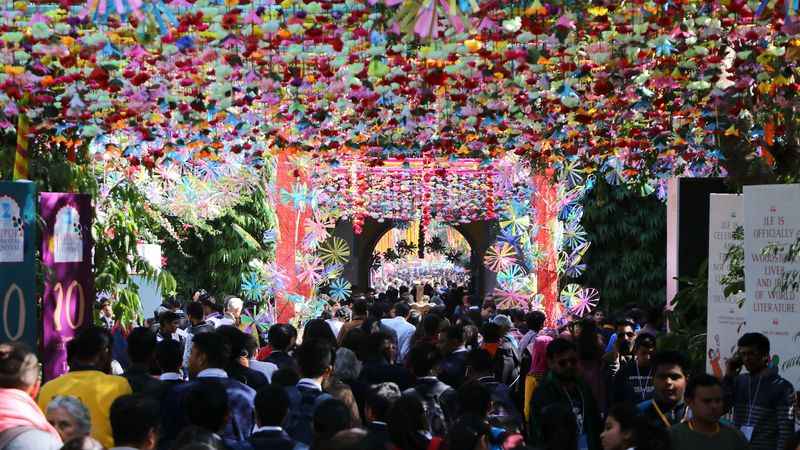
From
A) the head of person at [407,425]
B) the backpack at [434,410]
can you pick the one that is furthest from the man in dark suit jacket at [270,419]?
the backpack at [434,410]

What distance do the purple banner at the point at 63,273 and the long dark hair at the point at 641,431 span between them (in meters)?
5.44

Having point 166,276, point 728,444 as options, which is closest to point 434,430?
point 728,444

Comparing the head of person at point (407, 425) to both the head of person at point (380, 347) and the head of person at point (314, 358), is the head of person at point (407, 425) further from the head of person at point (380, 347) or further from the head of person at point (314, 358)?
the head of person at point (380, 347)

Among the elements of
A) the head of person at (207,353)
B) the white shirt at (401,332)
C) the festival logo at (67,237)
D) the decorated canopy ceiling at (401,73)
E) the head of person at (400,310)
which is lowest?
the white shirt at (401,332)

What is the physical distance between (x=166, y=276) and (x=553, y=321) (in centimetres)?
714

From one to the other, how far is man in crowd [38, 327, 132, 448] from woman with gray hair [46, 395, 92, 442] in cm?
71

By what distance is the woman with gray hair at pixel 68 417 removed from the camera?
6055 millimetres

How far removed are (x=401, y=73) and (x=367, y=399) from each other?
11.5 ft

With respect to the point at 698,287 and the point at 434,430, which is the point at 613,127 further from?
the point at 434,430

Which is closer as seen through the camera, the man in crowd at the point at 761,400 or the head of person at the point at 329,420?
the head of person at the point at 329,420

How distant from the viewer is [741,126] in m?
11.6

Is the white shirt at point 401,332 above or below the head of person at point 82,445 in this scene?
below

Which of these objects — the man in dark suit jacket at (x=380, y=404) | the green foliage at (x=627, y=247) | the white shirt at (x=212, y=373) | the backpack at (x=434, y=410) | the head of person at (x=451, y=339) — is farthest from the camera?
the green foliage at (x=627, y=247)

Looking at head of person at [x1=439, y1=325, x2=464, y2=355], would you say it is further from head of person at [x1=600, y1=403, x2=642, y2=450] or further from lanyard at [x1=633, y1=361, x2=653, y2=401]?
head of person at [x1=600, y1=403, x2=642, y2=450]
